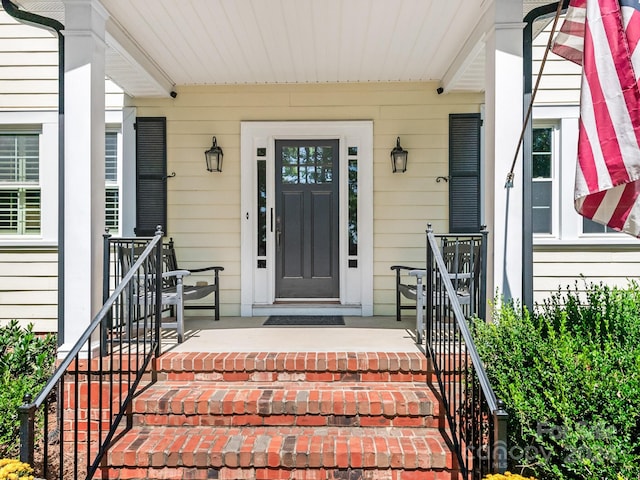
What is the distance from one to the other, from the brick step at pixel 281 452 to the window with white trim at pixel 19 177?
3.37m

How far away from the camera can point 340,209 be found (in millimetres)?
5031

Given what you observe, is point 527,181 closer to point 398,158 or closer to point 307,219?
point 398,158

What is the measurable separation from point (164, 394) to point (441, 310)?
1877mm

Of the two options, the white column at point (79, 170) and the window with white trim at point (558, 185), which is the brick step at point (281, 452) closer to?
the white column at point (79, 170)

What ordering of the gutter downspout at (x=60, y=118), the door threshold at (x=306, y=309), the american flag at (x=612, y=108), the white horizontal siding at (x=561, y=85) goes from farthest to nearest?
1. the door threshold at (x=306, y=309)
2. the white horizontal siding at (x=561, y=85)
3. the gutter downspout at (x=60, y=118)
4. the american flag at (x=612, y=108)

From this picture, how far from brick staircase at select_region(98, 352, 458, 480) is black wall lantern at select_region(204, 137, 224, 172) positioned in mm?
2318

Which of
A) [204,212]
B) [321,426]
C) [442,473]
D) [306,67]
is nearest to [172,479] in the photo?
[321,426]

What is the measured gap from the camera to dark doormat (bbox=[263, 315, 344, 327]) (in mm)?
4469

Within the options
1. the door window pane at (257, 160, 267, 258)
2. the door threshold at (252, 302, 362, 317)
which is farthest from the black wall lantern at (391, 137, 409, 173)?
the door threshold at (252, 302, 362, 317)

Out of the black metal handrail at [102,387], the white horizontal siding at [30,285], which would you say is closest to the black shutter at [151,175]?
the white horizontal siding at [30,285]

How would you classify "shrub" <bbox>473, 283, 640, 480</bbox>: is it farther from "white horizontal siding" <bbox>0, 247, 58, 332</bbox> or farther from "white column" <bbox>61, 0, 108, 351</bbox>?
"white horizontal siding" <bbox>0, 247, 58, 332</bbox>

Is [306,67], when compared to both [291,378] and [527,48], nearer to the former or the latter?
[527,48]

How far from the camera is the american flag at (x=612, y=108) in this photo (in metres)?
2.14

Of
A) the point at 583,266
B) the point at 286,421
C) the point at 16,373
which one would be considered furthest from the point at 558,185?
the point at 16,373
